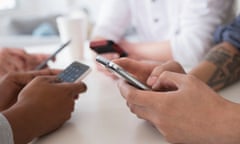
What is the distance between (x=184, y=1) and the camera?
110 centimetres

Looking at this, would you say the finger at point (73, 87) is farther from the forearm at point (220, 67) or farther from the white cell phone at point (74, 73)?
the forearm at point (220, 67)

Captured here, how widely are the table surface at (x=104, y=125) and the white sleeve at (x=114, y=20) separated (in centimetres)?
45

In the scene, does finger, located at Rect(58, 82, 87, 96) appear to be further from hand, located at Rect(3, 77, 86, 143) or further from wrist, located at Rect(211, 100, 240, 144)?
wrist, located at Rect(211, 100, 240, 144)

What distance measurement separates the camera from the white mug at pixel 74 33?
3.78 ft

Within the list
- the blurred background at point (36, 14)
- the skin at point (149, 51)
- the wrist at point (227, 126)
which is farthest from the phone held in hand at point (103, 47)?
the blurred background at point (36, 14)

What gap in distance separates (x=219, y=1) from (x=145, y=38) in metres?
0.34

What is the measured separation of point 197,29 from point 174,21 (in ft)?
0.45

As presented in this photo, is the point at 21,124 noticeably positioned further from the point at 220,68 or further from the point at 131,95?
the point at 220,68

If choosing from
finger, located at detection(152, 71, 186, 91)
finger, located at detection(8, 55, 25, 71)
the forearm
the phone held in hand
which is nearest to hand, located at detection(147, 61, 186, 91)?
finger, located at detection(152, 71, 186, 91)

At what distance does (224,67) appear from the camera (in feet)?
2.88

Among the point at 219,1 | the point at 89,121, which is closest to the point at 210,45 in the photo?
the point at 219,1

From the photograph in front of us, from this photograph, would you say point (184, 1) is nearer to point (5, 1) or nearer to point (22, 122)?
point (22, 122)

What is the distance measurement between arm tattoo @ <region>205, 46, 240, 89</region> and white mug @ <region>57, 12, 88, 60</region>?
1.44 feet

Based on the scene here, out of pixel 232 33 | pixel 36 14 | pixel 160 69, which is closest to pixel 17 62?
pixel 160 69
